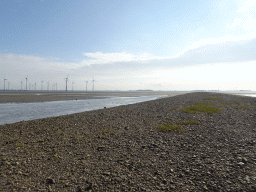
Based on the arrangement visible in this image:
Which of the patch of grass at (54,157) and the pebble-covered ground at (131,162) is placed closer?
the pebble-covered ground at (131,162)

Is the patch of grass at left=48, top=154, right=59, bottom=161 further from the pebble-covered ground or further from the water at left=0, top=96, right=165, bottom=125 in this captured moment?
the water at left=0, top=96, right=165, bottom=125

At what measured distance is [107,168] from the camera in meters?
7.82

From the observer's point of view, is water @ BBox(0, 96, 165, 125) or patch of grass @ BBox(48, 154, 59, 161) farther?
water @ BBox(0, 96, 165, 125)

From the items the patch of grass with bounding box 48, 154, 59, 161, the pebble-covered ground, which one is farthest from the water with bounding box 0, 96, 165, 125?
the patch of grass with bounding box 48, 154, 59, 161

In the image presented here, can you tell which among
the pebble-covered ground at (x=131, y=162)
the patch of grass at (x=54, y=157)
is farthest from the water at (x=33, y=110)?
the patch of grass at (x=54, y=157)

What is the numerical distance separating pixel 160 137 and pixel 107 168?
5.96 meters

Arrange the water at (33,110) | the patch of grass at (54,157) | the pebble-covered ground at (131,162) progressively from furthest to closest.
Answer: the water at (33,110)
the patch of grass at (54,157)
the pebble-covered ground at (131,162)

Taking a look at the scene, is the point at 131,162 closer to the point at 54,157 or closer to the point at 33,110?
the point at 54,157

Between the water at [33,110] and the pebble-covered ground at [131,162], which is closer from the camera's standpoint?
the pebble-covered ground at [131,162]

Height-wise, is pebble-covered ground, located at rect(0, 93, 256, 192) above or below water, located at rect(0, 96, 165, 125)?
above

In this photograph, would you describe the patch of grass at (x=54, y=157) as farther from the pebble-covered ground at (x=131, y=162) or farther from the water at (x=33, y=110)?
the water at (x=33, y=110)

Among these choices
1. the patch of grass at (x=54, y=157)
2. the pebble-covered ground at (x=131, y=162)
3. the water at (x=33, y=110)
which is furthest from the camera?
the water at (x=33, y=110)

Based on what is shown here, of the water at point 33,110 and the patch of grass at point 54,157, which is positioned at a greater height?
the patch of grass at point 54,157

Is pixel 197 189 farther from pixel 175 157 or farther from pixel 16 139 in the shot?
pixel 16 139
